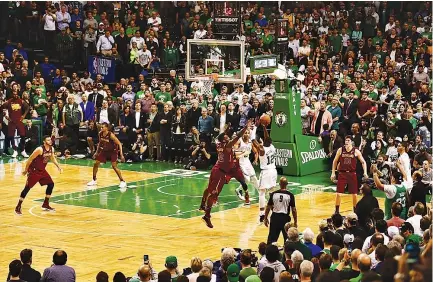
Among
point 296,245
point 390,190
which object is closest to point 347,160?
point 390,190

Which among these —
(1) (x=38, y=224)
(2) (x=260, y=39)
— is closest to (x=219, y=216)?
(1) (x=38, y=224)

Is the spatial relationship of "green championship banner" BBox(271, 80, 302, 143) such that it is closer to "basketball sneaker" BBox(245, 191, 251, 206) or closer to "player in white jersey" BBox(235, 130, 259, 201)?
"player in white jersey" BBox(235, 130, 259, 201)

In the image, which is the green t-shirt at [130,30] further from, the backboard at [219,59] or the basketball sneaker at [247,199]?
the basketball sneaker at [247,199]

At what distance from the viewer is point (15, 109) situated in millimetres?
29828

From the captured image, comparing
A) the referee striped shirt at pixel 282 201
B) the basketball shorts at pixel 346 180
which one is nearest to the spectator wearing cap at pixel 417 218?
the referee striped shirt at pixel 282 201

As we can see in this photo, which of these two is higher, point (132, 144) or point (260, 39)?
point (260, 39)

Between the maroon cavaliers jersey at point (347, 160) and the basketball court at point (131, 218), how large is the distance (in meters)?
1.21

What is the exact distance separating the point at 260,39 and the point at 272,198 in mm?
16861

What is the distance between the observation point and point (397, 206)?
14.9m

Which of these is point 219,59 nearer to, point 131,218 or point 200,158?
point 200,158

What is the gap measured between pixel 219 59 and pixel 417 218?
11761 mm

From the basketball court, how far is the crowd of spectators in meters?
1.53

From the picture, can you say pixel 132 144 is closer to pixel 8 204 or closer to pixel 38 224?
pixel 8 204

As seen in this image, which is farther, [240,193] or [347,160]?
[240,193]
